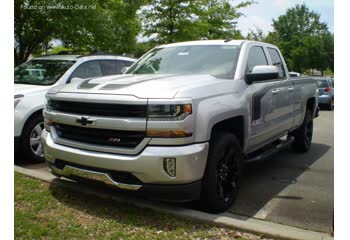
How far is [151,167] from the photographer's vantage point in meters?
3.44

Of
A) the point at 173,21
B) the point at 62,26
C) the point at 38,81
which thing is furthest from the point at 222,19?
the point at 38,81

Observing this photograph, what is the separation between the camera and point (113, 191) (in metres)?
4.30

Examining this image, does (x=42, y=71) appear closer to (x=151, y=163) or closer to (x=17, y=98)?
(x=17, y=98)

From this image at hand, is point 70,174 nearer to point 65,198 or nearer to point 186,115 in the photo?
point 65,198

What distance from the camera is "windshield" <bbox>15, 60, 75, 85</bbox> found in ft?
20.8

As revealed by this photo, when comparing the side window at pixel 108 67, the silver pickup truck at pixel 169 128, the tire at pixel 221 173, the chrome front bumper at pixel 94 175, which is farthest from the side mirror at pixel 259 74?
→ the side window at pixel 108 67

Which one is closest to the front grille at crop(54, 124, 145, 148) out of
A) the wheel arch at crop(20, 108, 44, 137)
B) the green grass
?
the green grass

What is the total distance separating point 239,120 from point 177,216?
136 centimetres

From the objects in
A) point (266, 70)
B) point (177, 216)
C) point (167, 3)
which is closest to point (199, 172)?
point (177, 216)

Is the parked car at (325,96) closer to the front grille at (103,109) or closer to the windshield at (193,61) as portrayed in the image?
the windshield at (193,61)

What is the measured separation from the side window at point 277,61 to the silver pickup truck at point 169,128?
3.79 ft

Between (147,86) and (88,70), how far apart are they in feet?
11.4

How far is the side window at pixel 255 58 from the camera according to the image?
495 cm

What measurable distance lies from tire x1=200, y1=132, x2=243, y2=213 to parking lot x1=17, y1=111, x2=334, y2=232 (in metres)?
0.24
